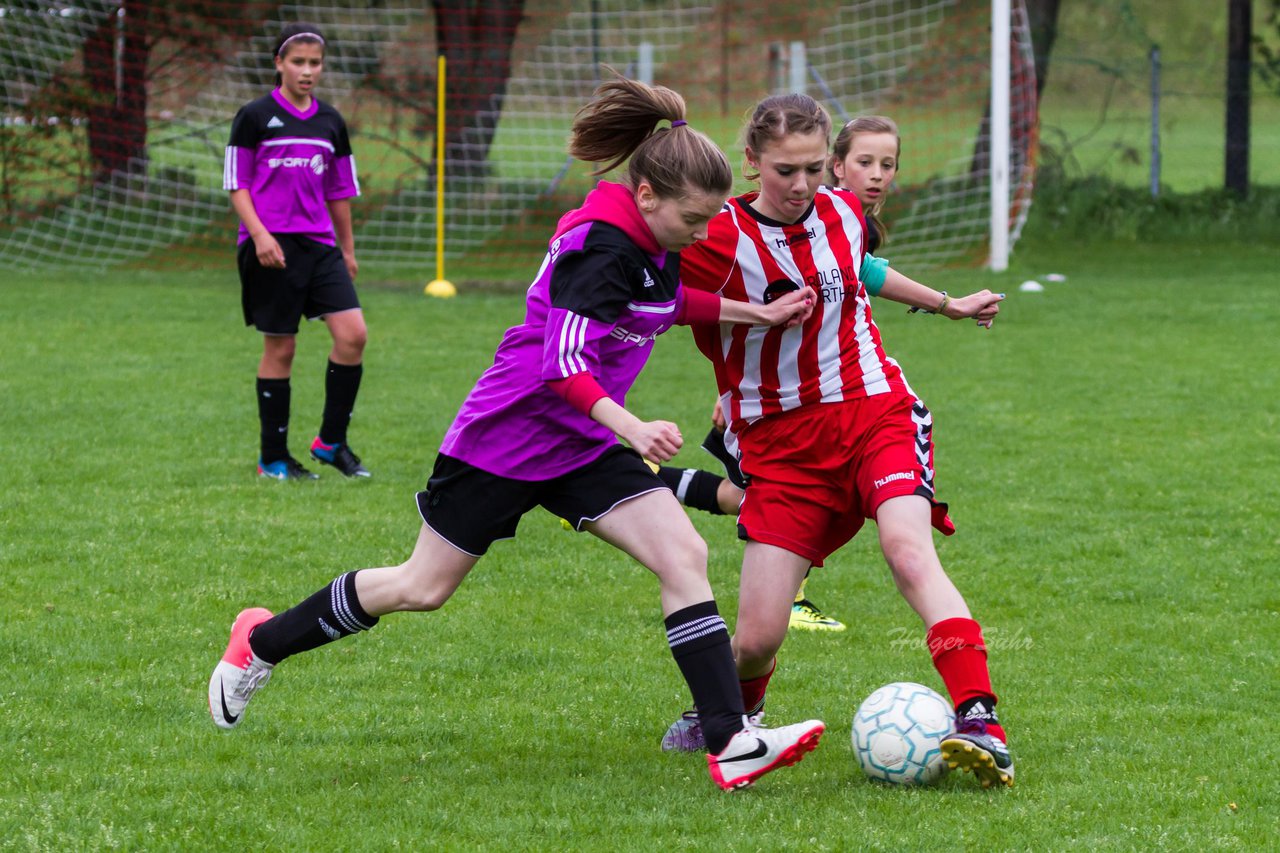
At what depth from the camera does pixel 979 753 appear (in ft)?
12.0

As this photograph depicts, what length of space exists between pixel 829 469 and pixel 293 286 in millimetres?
4255

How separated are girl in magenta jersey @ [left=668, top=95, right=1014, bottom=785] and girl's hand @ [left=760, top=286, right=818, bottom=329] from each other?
0.15 m

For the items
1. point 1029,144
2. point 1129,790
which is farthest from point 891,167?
point 1029,144

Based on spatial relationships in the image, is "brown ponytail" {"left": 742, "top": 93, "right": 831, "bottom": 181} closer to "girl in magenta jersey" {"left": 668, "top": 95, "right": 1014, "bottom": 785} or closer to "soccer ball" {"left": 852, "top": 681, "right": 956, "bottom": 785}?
"girl in magenta jersey" {"left": 668, "top": 95, "right": 1014, "bottom": 785}

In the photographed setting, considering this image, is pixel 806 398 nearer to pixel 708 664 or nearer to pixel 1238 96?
pixel 708 664

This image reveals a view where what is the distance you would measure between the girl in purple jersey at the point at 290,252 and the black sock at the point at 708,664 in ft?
13.7

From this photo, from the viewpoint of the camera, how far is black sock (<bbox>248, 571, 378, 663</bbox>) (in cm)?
401

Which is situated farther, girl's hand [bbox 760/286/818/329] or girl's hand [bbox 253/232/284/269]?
girl's hand [bbox 253/232/284/269]

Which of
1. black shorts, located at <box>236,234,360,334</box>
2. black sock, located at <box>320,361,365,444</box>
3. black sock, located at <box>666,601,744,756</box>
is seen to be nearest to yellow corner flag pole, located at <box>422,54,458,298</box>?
black shorts, located at <box>236,234,360,334</box>

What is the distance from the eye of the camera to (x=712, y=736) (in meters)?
3.72

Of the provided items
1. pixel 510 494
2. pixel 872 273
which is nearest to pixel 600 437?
pixel 510 494

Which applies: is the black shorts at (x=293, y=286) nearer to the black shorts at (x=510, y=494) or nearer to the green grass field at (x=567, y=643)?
the green grass field at (x=567, y=643)

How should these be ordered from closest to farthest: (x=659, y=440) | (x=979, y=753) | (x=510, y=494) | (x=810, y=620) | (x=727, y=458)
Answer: (x=659, y=440)
(x=979, y=753)
(x=510, y=494)
(x=727, y=458)
(x=810, y=620)

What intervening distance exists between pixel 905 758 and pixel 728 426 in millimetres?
1084
